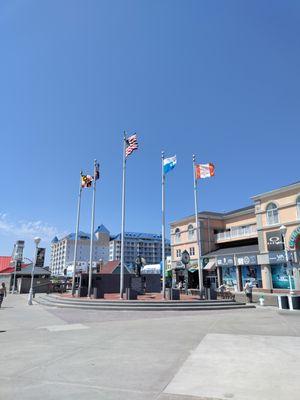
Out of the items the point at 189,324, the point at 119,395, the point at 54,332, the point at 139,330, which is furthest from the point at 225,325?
the point at 119,395

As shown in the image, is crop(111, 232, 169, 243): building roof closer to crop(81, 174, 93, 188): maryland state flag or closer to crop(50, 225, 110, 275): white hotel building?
crop(50, 225, 110, 275): white hotel building

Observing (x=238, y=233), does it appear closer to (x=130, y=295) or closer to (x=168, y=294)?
(x=168, y=294)

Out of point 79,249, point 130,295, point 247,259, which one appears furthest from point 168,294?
point 79,249

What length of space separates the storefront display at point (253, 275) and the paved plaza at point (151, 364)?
32.0m

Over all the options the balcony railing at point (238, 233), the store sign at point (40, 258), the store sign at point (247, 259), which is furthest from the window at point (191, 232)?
the store sign at point (40, 258)

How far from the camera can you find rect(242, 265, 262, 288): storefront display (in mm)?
→ 42688

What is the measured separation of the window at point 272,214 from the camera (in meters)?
39.7

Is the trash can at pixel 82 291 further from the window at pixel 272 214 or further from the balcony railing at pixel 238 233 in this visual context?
the balcony railing at pixel 238 233

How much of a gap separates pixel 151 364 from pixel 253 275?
130ft

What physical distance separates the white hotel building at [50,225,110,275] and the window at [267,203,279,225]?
118 meters

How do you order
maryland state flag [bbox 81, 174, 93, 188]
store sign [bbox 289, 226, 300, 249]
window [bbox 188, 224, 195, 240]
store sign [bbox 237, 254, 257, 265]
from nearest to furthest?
maryland state flag [bbox 81, 174, 93, 188], store sign [bbox 289, 226, 300, 249], store sign [bbox 237, 254, 257, 265], window [bbox 188, 224, 195, 240]

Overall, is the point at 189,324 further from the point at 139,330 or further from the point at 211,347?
the point at 211,347

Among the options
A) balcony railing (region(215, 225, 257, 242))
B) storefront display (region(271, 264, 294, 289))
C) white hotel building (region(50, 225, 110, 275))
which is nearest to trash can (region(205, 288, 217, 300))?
storefront display (region(271, 264, 294, 289))

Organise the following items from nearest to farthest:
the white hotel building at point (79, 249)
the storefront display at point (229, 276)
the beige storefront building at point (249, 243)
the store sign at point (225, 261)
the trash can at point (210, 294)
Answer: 1. the trash can at point (210, 294)
2. the beige storefront building at point (249, 243)
3. the store sign at point (225, 261)
4. the storefront display at point (229, 276)
5. the white hotel building at point (79, 249)
